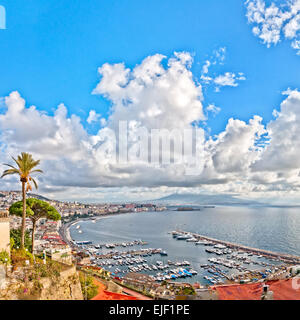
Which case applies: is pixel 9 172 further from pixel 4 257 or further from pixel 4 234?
pixel 4 257

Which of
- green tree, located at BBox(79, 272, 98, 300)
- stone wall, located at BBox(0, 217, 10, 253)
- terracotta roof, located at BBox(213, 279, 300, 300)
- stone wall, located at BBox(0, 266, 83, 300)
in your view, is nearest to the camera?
stone wall, located at BBox(0, 266, 83, 300)

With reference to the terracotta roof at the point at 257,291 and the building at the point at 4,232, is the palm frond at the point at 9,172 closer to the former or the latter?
the building at the point at 4,232

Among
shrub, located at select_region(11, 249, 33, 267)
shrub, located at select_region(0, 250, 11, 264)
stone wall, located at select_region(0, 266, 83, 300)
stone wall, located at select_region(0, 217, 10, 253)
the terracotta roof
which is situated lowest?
the terracotta roof

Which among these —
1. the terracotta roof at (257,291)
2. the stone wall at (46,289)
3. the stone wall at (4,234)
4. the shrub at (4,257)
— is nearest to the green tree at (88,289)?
the stone wall at (46,289)

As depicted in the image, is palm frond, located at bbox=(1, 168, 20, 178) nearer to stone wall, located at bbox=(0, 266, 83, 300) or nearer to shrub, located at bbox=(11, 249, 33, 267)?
shrub, located at bbox=(11, 249, 33, 267)

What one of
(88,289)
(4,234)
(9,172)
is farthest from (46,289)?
(9,172)

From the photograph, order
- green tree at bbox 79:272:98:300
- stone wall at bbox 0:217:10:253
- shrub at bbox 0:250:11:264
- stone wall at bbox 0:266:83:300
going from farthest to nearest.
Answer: green tree at bbox 79:272:98:300 < stone wall at bbox 0:217:10:253 < shrub at bbox 0:250:11:264 < stone wall at bbox 0:266:83:300

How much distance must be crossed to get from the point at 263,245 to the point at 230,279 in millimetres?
25113

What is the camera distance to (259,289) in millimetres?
17812

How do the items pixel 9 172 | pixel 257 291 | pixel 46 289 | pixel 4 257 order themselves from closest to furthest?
pixel 46 289 → pixel 4 257 → pixel 9 172 → pixel 257 291

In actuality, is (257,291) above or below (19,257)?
below

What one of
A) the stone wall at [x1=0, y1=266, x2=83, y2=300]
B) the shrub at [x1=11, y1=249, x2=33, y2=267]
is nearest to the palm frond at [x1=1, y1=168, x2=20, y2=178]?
the shrub at [x1=11, y1=249, x2=33, y2=267]

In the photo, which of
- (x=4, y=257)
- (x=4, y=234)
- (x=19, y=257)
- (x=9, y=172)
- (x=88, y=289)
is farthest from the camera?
(x=88, y=289)
